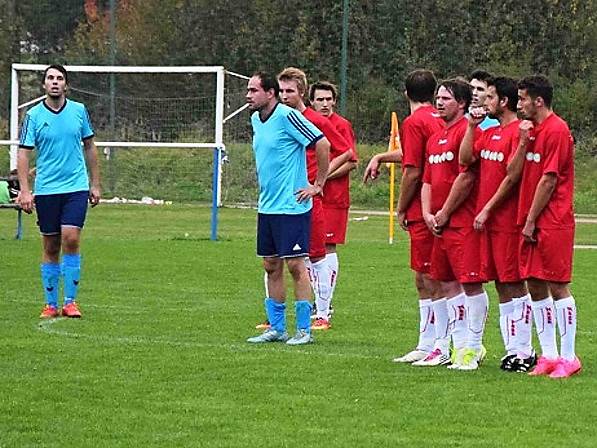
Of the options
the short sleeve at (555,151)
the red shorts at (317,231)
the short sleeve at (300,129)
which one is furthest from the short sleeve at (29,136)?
the short sleeve at (555,151)

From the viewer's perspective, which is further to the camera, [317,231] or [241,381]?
[317,231]

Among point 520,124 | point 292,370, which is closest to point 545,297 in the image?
point 520,124

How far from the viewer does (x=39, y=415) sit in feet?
24.3

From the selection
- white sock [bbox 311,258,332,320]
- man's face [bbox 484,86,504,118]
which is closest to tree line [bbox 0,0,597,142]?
white sock [bbox 311,258,332,320]

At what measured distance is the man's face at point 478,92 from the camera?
8875mm

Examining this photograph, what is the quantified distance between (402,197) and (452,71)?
28.1 meters

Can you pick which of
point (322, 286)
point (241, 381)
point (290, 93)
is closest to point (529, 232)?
point (241, 381)

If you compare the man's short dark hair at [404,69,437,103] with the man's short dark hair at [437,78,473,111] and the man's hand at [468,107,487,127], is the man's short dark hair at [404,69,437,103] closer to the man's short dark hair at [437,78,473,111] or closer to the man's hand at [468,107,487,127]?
the man's short dark hair at [437,78,473,111]

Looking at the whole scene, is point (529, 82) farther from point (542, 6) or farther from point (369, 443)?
point (542, 6)

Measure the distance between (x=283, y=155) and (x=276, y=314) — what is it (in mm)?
1175

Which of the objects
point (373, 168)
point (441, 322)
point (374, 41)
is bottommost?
point (441, 322)

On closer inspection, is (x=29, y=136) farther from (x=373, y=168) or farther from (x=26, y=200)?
(x=373, y=168)

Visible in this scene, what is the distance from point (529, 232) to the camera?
336 inches

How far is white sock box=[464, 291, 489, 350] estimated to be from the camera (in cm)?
909
